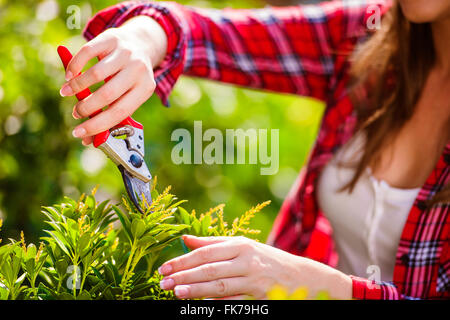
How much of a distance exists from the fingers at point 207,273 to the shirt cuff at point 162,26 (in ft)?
1.77

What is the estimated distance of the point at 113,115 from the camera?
2.94 ft

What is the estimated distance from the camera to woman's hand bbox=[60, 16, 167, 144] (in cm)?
87

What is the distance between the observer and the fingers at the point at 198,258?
0.83 meters

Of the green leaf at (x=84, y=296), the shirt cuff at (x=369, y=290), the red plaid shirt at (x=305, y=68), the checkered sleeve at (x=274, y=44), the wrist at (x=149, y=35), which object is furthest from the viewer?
the checkered sleeve at (x=274, y=44)

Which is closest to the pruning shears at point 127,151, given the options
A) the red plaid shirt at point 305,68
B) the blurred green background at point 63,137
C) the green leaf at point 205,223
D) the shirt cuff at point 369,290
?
the green leaf at point 205,223

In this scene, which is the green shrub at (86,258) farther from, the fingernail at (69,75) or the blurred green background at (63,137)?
the blurred green background at (63,137)

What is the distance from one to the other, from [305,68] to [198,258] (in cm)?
112

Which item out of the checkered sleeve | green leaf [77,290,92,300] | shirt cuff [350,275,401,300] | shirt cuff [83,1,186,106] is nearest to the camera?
green leaf [77,290,92,300]

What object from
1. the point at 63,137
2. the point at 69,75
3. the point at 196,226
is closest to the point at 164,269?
the point at 196,226

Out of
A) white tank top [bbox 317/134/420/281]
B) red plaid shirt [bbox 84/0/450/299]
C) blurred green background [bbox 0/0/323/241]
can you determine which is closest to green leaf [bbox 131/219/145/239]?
red plaid shirt [bbox 84/0/450/299]

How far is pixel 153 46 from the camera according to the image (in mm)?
1149

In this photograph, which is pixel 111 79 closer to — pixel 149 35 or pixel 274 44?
pixel 149 35

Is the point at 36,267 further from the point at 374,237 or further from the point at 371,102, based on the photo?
the point at 371,102

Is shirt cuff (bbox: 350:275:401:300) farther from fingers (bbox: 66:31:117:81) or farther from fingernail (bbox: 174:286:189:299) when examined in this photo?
fingers (bbox: 66:31:117:81)
